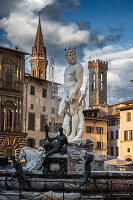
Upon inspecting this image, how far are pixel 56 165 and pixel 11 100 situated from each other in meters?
38.7

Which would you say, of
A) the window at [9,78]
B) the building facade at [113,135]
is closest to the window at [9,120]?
the window at [9,78]

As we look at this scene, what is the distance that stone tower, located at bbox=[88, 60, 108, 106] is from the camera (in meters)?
153

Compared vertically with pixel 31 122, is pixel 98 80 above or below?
above

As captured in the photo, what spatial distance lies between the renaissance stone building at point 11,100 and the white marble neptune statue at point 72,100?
30.5 m

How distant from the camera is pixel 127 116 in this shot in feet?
206

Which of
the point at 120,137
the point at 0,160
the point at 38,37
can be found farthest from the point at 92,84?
the point at 0,160

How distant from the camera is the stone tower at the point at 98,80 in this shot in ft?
503

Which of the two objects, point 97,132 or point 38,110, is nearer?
point 38,110

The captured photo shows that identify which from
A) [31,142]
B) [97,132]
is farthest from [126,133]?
[31,142]

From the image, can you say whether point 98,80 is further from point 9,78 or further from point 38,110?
point 9,78

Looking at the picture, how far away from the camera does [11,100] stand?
50.8m

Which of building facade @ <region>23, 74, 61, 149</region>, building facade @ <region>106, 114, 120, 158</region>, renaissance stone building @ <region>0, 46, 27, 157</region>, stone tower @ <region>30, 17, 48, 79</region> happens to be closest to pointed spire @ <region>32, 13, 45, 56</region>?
stone tower @ <region>30, 17, 48, 79</region>

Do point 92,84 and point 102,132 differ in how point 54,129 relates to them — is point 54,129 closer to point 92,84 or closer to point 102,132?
point 102,132

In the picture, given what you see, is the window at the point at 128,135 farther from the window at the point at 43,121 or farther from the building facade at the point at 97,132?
the window at the point at 43,121
